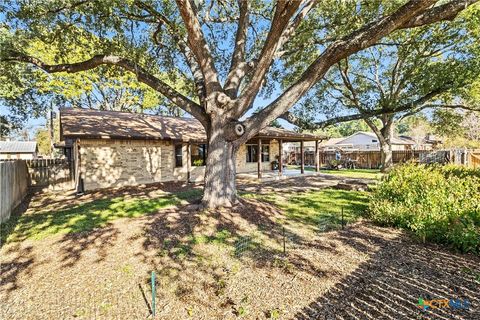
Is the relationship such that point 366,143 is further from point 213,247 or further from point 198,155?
point 213,247

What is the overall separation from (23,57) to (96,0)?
8.57 feet

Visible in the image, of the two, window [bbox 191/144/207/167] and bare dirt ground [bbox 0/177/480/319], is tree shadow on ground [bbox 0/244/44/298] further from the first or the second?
window [bbox 191/144/207/167]

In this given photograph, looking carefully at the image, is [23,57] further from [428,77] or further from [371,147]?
[371,147]

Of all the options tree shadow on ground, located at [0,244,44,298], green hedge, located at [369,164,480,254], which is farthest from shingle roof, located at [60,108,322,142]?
green hedge, located at [369,164,480,254]

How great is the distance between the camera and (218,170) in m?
6.51

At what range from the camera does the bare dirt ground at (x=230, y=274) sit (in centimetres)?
291

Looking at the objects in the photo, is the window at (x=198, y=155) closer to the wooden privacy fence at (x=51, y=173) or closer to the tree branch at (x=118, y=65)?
the wooden privacy fence at (x=51, y=173)

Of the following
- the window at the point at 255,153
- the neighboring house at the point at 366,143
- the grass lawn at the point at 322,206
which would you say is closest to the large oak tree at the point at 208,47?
the grass lawn at the point at 322,206

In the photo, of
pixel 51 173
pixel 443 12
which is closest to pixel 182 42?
pixel 443 12

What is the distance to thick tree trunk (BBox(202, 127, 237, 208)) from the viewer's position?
6.43 metres

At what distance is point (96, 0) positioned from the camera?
223 inches

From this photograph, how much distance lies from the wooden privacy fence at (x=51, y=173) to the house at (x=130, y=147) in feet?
2.42

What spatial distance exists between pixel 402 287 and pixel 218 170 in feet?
14.7

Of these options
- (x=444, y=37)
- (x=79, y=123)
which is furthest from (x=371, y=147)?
(x=79, y=123)
